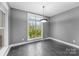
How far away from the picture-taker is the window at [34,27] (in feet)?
20.4

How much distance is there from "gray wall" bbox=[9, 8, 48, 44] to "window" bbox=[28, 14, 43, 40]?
718mm

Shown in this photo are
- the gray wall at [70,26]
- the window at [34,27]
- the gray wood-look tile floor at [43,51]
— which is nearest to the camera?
the gray wood-look tile floor at [43,51]

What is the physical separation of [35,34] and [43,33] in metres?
0.94

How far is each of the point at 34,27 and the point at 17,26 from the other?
1879mm

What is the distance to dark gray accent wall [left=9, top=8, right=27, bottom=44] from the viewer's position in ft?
15.8

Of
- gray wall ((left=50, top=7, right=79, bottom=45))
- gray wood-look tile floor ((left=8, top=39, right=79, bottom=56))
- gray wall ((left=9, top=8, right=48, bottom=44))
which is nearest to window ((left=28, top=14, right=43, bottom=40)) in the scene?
gray wall ((left=9, top=8, right=48, bottom=44))

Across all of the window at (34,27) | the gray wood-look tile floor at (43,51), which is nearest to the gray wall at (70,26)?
the gray wood-look tile floor at (43,51)

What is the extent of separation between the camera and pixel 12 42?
4.80 metres

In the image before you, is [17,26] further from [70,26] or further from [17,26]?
[70,26]

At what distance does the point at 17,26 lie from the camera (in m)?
5.09

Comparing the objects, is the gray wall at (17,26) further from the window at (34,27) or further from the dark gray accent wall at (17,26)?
the window at (34,27)

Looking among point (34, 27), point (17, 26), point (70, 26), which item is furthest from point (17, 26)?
point (70, 26)

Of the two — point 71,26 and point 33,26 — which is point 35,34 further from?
point 71,26

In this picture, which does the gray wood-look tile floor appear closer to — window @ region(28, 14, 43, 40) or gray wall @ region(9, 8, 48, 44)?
gray wall @ region(9, 8, 48, 44)
